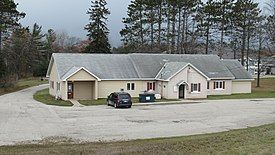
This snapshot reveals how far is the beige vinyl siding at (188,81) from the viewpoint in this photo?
4481 cm

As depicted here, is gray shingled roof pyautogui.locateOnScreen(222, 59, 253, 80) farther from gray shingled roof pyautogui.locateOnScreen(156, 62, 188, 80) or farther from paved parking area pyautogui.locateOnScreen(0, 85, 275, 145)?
paved parking area pyautogui.locateOnScreen(0, 85, 275, 145)

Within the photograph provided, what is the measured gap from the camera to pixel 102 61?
47.7 metres

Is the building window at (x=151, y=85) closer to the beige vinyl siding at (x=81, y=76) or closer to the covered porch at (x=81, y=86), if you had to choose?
the covered porch at (x=81, y=86)

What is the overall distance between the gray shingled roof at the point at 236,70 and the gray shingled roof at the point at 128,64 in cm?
185

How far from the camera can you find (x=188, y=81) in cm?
4581

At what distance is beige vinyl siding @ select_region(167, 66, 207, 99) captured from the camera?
44812 millimetres

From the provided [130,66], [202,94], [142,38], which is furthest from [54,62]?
[142,38]

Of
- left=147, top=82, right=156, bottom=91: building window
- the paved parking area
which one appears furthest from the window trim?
the paved parking area

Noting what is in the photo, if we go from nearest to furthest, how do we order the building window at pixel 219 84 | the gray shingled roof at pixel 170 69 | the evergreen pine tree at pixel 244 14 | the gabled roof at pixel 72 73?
the gabled roof at pixel 72 73, the gray shingled roof at pixel 170 69, the building window at pixel 219 84, the evergreen pine tree at pixel 244 14

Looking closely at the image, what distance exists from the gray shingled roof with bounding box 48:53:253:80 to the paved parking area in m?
11.5

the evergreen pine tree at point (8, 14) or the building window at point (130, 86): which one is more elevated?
the evergreen pine tree at point (8, 14)

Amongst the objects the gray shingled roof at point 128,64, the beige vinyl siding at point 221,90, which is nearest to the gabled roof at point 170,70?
the gray shingled roof at point 128,64

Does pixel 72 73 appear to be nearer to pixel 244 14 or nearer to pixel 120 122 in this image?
pixel 120 122

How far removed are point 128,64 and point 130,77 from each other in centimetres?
324
